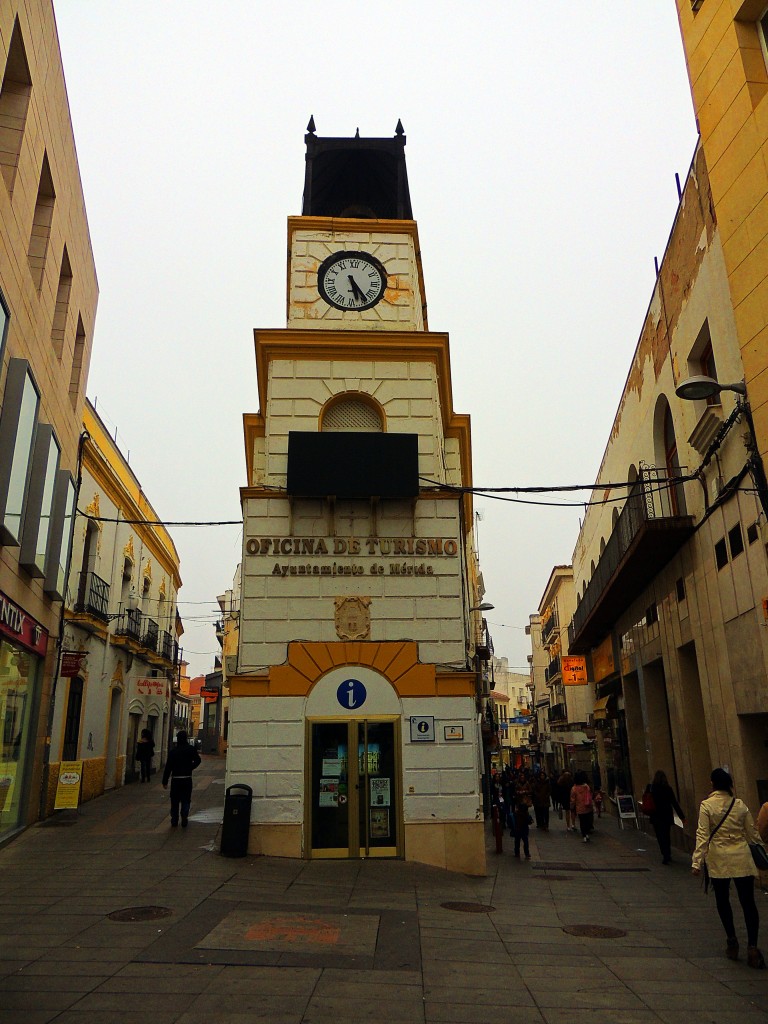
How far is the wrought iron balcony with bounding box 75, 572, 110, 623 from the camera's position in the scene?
19.2 m

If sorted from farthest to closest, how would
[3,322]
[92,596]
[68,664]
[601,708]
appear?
1. [601,708]
2. [92,596]
3. [68,664]
4. [3,322]

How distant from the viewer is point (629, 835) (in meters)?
19.2

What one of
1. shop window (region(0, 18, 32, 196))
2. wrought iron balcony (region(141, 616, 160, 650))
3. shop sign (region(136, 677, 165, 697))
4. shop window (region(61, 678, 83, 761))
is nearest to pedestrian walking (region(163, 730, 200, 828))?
shop window (region(61, 678, 83, 761))

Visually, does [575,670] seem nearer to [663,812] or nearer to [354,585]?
[663,812]

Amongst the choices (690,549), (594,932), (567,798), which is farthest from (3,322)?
(567,798)

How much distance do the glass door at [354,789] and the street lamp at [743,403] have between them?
703 cm

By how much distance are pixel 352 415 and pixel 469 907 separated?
906cm

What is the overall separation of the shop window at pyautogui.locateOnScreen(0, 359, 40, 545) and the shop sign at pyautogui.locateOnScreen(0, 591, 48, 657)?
1.11m

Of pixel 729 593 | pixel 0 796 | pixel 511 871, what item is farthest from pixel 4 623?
pixel 729 593

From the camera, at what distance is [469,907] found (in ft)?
30.8

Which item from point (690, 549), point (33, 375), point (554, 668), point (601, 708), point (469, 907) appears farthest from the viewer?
point (554, 668)

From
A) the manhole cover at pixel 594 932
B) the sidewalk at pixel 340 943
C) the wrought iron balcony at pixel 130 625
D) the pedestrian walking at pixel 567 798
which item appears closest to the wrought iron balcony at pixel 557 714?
the pedestrian walking at pixel 567 798

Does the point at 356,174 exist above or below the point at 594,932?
above

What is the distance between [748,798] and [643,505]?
21.1ft
